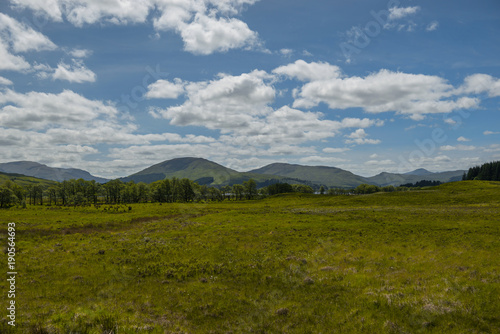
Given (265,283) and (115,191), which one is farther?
(115,191)

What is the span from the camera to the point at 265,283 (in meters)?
20.6

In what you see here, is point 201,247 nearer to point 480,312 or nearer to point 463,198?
point 480,312

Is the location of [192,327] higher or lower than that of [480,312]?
lower

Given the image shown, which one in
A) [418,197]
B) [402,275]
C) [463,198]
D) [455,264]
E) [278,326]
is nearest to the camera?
[278,326]

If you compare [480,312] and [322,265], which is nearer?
[480,312]

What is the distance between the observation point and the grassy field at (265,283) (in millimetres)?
13695

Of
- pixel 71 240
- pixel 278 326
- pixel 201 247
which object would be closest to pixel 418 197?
pixel 201 247

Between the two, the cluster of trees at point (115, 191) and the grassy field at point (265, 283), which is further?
the cluster of trees at point (115, 191)

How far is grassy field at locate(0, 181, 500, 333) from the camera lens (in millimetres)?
13695

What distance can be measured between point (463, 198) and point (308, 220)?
62.6 m

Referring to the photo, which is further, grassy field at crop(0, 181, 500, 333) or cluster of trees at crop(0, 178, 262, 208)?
cluster of trees at crop(0, 178, 262, 208)

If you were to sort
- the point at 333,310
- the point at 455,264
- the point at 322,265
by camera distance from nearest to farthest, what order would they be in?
1. the point at 333,310
2. the point at 455,264
3. the point at 322,265

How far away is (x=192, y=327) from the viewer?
14203 millimetres

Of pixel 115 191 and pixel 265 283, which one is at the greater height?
pixel 115 191
